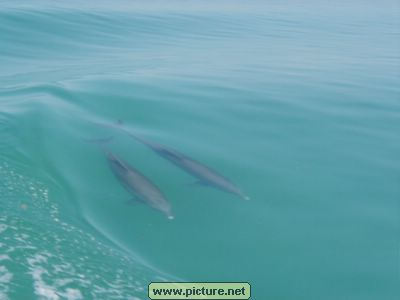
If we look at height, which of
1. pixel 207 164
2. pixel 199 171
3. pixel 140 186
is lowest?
pixel 140 186

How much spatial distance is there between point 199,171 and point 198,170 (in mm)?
48

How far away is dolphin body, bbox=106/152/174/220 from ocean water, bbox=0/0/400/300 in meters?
0.16

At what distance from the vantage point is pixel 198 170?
Answer: 980 centimetres

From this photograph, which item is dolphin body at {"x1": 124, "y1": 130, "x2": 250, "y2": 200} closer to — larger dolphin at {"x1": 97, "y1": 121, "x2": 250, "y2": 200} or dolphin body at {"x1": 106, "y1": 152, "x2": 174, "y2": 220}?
larger dolphin at {"x1": 97, "y1": 121, "x2": 250, "y2": 200}

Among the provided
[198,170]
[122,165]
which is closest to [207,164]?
[198,170]

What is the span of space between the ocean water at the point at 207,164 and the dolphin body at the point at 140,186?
163 millimetres

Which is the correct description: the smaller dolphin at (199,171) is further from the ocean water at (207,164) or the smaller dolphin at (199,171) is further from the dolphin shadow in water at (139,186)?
the dolphin shadow in water at (139,186)

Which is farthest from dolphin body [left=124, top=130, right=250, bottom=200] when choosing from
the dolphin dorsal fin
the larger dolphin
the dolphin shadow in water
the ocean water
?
the dolphin dorsal fin

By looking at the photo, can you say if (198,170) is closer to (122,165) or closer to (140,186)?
(140,186)

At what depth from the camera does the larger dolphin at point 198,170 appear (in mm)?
9398

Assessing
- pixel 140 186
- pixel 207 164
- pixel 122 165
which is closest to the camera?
pixel 140 186

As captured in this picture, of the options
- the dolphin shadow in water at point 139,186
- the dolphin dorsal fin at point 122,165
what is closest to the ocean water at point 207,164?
the dolphin shadow in water at point 139,186

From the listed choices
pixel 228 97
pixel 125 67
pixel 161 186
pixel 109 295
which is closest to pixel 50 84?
pixel 125 67

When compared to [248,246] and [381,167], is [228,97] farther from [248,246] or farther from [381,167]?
[248,246]
